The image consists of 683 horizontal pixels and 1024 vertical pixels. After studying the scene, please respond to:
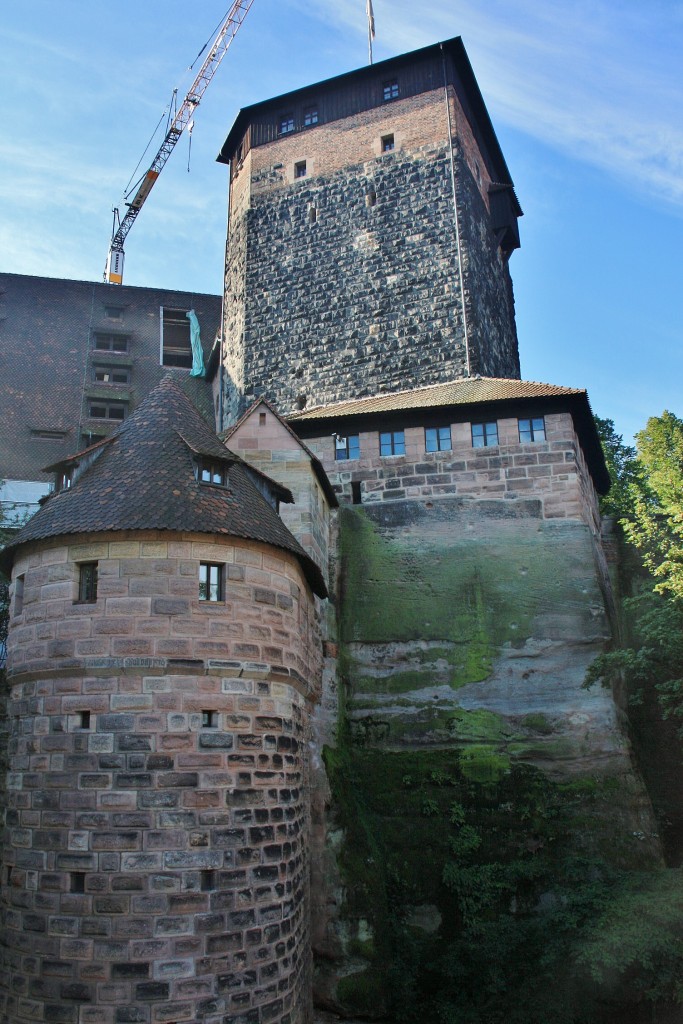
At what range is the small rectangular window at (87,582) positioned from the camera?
13.2 m

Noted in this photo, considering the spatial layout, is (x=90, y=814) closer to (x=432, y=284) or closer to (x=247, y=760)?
(x=247, y=760)

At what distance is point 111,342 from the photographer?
36.1 metres

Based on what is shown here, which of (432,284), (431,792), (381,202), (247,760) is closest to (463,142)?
(381,202)

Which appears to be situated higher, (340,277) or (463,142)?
(463,142)

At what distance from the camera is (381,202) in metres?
26.3

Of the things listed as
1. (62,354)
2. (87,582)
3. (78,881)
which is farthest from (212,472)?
(62,354)

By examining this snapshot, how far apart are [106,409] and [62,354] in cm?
274

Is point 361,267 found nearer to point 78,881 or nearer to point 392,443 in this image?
point 392,443

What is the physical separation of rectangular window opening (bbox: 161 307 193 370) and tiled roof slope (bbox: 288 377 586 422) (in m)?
14.1

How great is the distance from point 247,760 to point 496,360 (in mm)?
16268

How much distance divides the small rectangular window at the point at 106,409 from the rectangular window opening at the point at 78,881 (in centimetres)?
2438

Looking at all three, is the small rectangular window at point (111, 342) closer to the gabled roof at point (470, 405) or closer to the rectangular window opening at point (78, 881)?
the gabled roof at point (470, 405)

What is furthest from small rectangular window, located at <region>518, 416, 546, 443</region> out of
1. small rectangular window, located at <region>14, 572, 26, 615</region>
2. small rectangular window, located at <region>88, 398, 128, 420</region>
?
small rectangular window, located at <region>88, 398, 128, 420</region>

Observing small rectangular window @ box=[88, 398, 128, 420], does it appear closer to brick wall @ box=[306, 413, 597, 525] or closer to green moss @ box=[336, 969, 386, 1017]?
brick wall @ box=[306, 413, 597, 525]
